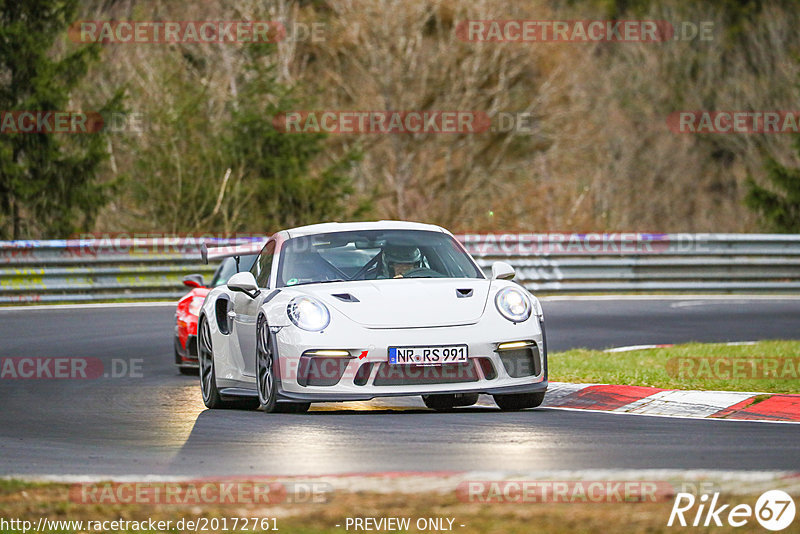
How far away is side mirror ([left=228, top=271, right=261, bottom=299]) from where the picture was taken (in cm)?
1109

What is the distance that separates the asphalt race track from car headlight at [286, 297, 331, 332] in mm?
647

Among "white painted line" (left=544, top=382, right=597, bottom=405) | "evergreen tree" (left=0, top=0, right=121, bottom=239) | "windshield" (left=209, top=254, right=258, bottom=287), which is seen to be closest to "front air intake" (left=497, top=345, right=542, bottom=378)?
"white painted line" (left=544, top=382, right=597, bottom=405)

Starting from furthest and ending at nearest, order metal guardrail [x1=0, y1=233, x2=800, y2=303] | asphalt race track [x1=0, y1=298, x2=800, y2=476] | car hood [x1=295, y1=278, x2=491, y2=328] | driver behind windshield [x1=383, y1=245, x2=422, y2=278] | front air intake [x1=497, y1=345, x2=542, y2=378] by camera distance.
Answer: metal guardrail [x1=0, y1=233, x2=800, y2=303], driver behind windshield [x1=383, y1=245, x2=422, y2=278], front air intake [x1=497, y1=345, x2=542, y2=378], car hood [x1=295, y1=278, x2=491, y2=328], asphalt race track [x1=0, y1=298, x2=800, y2=476]

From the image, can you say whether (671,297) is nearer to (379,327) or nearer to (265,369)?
(265,369)

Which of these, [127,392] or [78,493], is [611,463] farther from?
[127,392]

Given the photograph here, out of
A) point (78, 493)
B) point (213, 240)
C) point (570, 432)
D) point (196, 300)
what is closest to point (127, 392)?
point (196, 300)

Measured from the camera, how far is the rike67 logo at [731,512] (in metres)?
6.13

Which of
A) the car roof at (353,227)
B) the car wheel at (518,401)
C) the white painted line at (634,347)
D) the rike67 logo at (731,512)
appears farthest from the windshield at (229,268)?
the rike67 logo at (731,512)

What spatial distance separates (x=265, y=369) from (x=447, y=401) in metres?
1.57

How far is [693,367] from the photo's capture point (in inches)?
545

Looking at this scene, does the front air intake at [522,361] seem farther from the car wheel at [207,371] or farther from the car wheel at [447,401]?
the car wheel at [207,371]

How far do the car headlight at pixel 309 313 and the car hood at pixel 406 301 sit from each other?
8 cm

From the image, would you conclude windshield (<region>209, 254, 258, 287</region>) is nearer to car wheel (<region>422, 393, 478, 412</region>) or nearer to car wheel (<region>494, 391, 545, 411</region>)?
car wheel (<region>422, 393, 478, 412</region>)

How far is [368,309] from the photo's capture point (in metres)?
10.3
